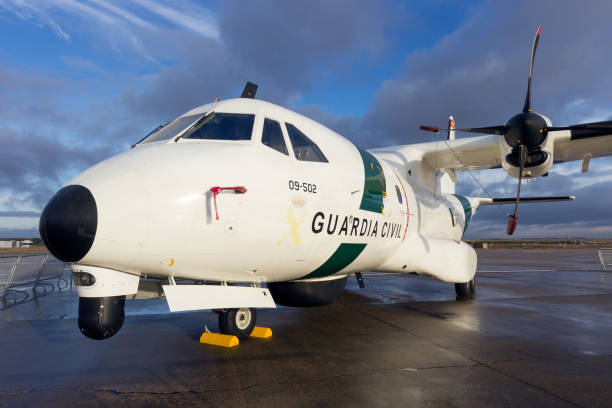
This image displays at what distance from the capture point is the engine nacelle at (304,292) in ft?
20.7

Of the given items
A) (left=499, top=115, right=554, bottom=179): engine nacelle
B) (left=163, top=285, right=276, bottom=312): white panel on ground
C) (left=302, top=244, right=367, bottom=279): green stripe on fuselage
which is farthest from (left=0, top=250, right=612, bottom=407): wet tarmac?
(left=499, top=115, right=554, bottom=179): engine nacelle

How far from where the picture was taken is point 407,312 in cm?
864

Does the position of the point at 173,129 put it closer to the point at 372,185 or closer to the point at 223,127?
the point at 223,127

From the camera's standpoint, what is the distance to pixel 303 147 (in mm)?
5578

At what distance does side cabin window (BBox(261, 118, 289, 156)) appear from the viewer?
201 inches

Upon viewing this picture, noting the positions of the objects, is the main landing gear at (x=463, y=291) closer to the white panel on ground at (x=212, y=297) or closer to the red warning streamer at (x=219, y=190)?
the white panel on ground at (x=212, y=297)

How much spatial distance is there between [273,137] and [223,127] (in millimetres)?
631

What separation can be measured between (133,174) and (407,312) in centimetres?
653

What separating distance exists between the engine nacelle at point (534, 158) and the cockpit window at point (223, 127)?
19.6ft

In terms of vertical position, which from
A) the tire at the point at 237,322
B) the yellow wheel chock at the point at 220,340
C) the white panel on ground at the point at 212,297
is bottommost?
the yellow wheel chock at the point at 220,340

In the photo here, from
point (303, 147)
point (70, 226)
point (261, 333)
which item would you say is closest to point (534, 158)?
point (303, 147)

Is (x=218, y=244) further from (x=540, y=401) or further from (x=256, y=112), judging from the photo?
(x=540, y=401)

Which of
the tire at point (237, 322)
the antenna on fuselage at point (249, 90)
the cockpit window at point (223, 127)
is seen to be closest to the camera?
the cockpit window at point (223, 127)

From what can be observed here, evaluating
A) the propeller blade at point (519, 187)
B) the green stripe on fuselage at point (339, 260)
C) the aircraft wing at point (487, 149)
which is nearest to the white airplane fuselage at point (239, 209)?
the green stripe on fuselage at point (339, 260)
